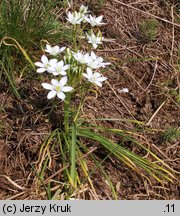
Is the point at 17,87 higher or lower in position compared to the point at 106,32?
lower

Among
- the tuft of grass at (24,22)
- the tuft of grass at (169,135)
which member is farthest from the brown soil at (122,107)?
the tuft of grass at (24,22)

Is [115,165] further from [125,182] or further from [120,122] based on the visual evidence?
[120,122]

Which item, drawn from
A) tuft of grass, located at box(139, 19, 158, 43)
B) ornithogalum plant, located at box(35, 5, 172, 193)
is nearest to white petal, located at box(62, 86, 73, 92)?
ornithogalum plant, located at box(35, 5, 172, 193)

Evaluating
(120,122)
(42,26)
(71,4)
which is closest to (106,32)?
(71,4)

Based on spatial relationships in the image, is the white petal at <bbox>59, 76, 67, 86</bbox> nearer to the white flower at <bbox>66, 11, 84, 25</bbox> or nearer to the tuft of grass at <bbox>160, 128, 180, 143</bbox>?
the white flower at <bbox>66, 11, 84, 25</bbox>

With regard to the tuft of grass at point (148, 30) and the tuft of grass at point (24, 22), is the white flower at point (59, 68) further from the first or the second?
the tuft of grass at point (148, 30)

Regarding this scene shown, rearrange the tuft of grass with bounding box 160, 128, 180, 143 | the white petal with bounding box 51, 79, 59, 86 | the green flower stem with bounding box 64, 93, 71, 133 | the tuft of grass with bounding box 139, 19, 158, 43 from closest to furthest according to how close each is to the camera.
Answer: the white petal with bounding box 51, 79, 59, 86 < the green flower stem with bounding box 64, 93, 71, 133 < the tuft of grass with bounding box 160, 128, 180, 143 < the tuft of grass with bounding box 139, 19, 158, 43
